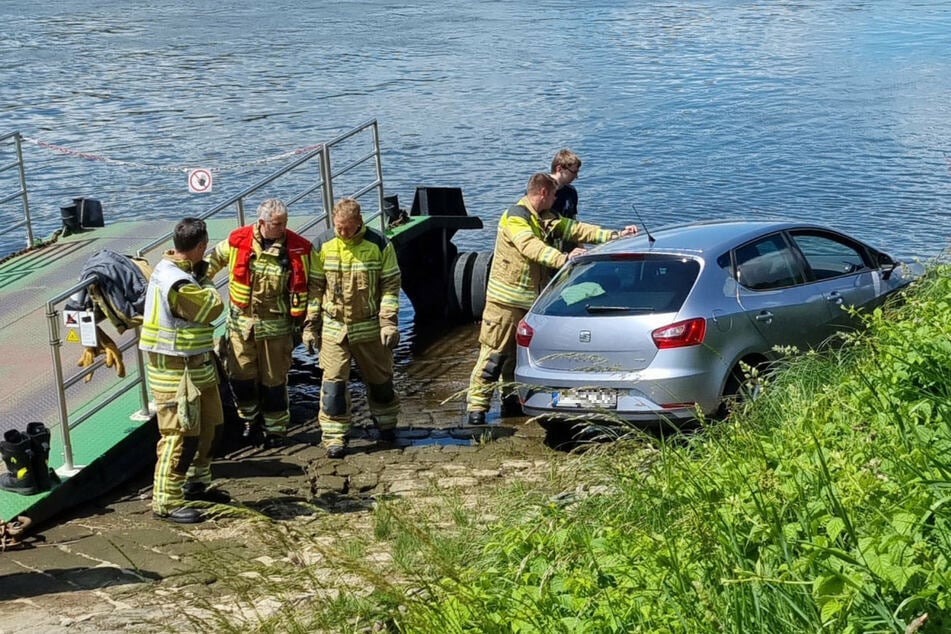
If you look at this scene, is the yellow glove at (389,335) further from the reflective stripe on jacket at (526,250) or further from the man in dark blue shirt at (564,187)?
the man in dark blue shirt at (564,187)

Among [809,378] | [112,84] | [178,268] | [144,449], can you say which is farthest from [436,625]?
[112,84]

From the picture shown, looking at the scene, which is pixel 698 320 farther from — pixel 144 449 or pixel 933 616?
pixel 933 616

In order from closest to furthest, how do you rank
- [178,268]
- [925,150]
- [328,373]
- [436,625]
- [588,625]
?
[588,625] → [436,625] → [178,268] → [328,373] → [925,150]

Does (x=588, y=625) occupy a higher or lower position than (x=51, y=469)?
higher

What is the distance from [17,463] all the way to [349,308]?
2.57m

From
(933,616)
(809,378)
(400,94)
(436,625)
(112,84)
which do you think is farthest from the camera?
(112,84)

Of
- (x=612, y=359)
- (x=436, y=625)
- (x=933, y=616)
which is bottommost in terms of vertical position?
(x=612, y=359)

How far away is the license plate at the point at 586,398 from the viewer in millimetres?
8570

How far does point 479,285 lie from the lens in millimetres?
14133

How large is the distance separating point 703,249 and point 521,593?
490 centimetres

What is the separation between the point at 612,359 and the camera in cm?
857

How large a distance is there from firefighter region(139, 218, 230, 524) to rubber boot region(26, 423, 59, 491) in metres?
0.65

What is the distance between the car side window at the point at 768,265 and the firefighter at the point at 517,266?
37.3 inches

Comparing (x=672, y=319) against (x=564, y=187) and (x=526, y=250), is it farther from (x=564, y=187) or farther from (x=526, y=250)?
(x=564, y=187)
